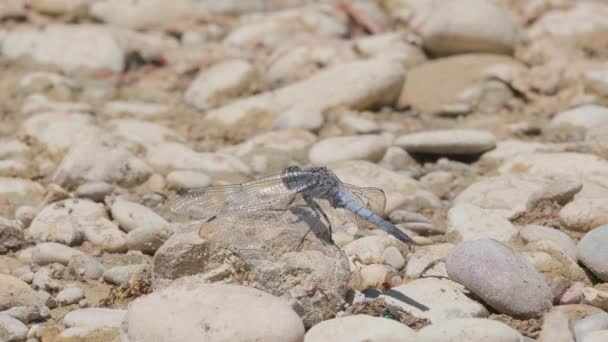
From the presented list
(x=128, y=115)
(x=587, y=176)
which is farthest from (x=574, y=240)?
(x=128, y=115)

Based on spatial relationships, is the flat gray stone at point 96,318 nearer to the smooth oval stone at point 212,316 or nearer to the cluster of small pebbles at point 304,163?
the cluster of small pebbles at point 304,163

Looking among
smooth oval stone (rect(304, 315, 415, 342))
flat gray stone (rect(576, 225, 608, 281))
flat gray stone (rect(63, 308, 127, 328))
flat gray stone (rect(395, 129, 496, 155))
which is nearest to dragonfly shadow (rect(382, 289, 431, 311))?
smooth oval stone (rect(304, 315, 415, 342))

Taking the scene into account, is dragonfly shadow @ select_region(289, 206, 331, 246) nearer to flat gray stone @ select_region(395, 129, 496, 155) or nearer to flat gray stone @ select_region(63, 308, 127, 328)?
flat gray stone @ select_region(63, 308, 127, 328)

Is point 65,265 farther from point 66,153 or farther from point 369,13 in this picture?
point 369,13

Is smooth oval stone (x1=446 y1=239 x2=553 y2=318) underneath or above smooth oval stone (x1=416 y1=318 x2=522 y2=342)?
underneath

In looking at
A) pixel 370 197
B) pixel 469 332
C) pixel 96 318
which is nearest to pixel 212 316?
pixel 96 318

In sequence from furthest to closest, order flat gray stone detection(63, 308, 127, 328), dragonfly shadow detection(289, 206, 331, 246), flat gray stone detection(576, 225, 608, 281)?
flat gray stone detection(576, 225, 608, 281) → dragonfly shadow detection(289, 206, 331, 246) → flat gray stone detection(63, 308, 127, 328)

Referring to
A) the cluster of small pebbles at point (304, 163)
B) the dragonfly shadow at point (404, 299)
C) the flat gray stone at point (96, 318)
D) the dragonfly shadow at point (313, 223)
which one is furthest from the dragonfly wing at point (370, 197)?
the flat gray stone at point (96, 318)

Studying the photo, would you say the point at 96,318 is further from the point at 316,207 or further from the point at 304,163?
the point at 304,163
